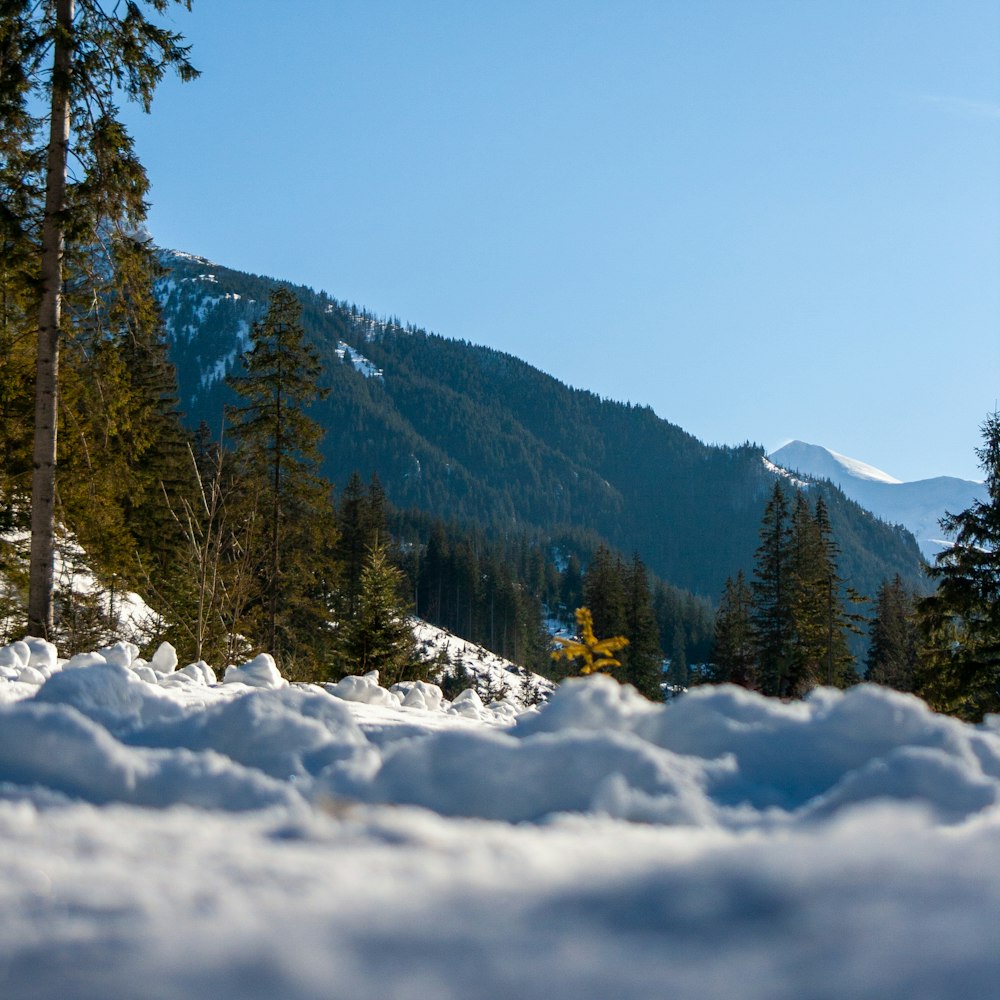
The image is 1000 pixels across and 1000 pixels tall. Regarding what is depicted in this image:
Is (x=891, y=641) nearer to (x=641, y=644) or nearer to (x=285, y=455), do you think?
(x=641, y=644)

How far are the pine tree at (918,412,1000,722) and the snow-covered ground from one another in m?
15.5

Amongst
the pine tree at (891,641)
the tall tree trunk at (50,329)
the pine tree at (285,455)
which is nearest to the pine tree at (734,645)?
the pine tree at (891,641)

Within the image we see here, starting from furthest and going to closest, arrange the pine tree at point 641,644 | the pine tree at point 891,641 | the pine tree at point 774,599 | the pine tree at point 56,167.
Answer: the pine tree at point 641,644
the pine tree at point 891,641
the pine tree at point 774,599
the pine tree at point 56,167

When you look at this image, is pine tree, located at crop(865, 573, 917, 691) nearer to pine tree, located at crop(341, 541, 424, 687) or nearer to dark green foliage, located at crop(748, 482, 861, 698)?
dark green foliage, located at crop(748, 482, 861, 698)

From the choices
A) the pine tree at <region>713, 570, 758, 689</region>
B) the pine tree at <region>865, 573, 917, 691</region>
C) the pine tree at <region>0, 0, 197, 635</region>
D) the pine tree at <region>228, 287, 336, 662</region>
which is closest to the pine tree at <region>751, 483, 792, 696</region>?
the pine tree at <region>713, 570, 758, 689</region>

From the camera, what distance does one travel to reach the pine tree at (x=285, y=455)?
21.1m

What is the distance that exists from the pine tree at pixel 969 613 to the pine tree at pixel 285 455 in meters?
14.5

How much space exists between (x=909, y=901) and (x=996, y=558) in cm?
1741

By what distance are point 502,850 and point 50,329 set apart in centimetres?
1020

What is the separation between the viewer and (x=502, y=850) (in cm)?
143

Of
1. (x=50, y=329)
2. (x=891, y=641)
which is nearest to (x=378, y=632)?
(x=50, y=329)

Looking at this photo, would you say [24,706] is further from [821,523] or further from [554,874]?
[821,523]

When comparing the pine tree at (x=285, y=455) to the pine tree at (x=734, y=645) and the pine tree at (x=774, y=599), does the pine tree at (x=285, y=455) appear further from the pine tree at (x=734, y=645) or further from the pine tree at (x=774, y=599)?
the pine tree at (x=774, y=599)

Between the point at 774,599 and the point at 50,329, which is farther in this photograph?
the point at 774,599
